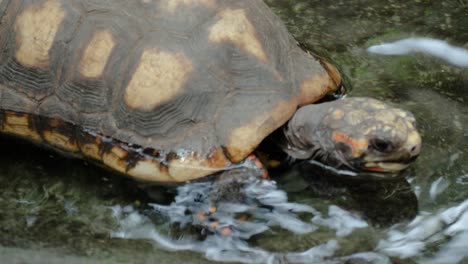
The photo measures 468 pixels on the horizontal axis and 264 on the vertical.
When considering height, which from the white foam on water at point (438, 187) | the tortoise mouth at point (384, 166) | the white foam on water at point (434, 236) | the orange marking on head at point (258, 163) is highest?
the orange marking on head at point (258, 163)

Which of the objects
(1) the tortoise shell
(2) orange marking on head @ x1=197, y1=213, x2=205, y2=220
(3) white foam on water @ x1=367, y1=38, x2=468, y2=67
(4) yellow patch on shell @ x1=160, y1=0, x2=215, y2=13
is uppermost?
(4) yellow patch on shell @ x1=160, y1=0, x2=215, y2=13

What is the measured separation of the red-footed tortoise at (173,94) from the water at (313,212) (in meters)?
0.20

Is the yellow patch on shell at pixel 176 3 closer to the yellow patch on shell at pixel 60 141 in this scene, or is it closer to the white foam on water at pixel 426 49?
the yellow patch on shell at pixel 60 141

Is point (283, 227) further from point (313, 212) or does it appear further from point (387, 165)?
point (387, 165)

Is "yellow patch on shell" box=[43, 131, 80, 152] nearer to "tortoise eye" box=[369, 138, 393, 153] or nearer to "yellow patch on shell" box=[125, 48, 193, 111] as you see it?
"yellow patch on shell" box=[125, 48, 193, 111]

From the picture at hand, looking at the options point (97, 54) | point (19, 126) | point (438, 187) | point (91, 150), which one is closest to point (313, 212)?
point (438, 187)

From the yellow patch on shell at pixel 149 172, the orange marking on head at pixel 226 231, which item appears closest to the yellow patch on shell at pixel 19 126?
the yellow patch on shell at pixel 149 172

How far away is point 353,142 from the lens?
3.82 m

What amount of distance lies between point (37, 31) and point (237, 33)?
1.33m

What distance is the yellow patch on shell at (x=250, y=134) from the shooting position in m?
3.73

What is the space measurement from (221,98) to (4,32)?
1.63m

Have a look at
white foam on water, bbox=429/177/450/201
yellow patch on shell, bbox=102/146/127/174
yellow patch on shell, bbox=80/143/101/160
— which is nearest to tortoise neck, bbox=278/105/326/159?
white foam on water, bbox=429/177/450/201

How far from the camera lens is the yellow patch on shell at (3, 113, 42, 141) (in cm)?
417

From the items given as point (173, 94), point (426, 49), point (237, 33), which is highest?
point (237, 33)
